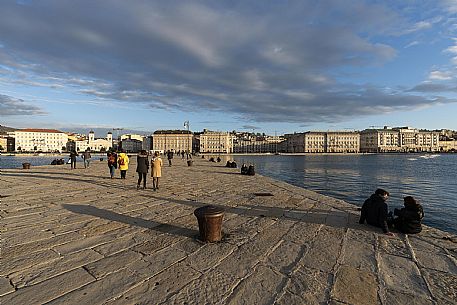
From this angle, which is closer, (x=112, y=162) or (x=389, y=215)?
(x=389, y=215)

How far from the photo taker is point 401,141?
153500mm

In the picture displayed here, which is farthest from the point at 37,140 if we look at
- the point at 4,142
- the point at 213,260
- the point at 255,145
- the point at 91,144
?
the point at 213,260

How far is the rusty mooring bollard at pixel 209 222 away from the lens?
14.8 feet

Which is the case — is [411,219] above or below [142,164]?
below

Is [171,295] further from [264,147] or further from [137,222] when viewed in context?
[264,147]

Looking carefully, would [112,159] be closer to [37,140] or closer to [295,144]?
[295,144]

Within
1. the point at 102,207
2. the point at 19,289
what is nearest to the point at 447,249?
the point at 19,289

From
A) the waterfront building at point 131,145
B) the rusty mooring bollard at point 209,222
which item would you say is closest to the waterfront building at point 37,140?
the waterfront building at point 131,145

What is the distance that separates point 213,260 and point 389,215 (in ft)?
14.2

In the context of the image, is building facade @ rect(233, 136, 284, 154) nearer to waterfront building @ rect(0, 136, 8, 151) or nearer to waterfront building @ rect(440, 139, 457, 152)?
waterfront building @ rect(440, 139, 457, 152)

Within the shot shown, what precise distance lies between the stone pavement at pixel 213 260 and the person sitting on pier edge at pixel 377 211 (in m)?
0.25

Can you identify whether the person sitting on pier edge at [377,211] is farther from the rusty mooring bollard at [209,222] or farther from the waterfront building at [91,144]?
the waterfront building at [91,144]

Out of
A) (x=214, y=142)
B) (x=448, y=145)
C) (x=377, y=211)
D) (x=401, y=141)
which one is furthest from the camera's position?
(x=448, y=145)

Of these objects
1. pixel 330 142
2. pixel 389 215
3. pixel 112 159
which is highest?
pixel 330 142
